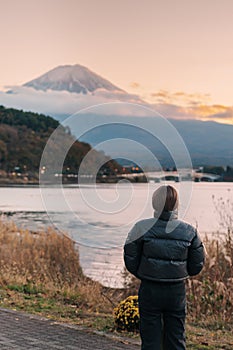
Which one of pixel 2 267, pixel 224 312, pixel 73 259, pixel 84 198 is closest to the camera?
pixel 84 198

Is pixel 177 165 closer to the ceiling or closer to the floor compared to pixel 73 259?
closer to the ceiling

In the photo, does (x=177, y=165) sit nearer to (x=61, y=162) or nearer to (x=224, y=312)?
(x=61, y=162)

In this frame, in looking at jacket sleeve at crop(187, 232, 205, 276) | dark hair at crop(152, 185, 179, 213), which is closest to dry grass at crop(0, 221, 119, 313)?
jacket sleeve at crop(187, 232, 205, 276)

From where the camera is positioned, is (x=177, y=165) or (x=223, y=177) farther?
(x=223, y=177)

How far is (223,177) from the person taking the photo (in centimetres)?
1377

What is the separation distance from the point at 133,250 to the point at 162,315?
0.65 metres

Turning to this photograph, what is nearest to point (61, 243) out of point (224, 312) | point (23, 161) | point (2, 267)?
point (2, 267)

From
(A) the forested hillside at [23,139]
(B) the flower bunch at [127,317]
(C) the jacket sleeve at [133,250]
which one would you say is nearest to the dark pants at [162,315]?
(C) the jacket sleeve at [133,250]

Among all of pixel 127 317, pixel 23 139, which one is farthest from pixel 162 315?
pixel 23 139

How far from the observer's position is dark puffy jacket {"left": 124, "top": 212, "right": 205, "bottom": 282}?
5.08 meters

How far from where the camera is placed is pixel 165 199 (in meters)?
5.16

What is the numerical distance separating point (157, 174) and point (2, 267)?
721cm

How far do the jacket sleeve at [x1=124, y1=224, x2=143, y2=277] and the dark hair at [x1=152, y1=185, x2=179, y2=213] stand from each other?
0.28 meters

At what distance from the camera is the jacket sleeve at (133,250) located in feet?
16.9
